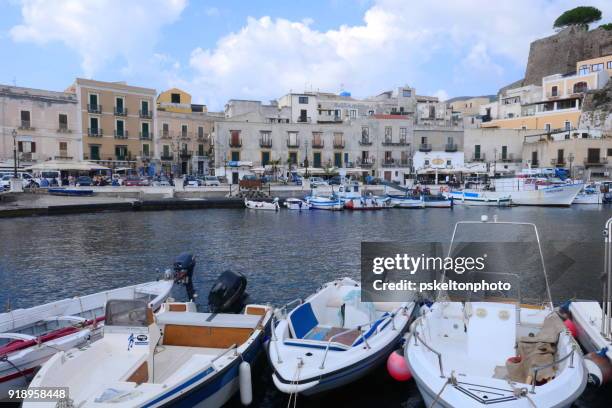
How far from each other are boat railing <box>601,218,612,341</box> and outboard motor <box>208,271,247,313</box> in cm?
671

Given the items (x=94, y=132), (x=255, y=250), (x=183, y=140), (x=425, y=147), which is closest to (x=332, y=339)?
(x=255, y=250)

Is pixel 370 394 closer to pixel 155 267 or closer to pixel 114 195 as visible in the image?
pixel 155 267

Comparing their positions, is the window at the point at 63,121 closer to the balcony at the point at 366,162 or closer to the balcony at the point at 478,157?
the balcony at the point at 366,162

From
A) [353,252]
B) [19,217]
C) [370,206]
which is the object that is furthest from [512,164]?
[19,217]

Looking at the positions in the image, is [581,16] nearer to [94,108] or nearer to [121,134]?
[121,134]

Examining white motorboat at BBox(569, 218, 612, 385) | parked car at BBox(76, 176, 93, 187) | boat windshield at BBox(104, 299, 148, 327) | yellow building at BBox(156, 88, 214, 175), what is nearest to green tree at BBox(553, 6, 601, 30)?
yellow building at BBox(156, 88, 214, 175)

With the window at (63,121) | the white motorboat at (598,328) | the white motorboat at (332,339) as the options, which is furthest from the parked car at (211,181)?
the white motorboat at (598,328)

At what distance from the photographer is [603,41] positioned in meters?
68.0

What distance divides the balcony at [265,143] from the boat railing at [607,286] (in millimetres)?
46243

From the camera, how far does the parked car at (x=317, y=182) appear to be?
157ft

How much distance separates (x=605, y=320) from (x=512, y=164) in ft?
171

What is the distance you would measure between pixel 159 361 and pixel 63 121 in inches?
1769

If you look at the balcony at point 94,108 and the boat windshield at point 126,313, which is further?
the balcony at point 94,108

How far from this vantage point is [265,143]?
53.5 m
